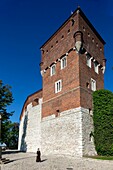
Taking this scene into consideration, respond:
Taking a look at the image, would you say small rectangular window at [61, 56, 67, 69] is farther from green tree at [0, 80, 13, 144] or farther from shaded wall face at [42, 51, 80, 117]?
green tree at [0, 80, 13, 144]

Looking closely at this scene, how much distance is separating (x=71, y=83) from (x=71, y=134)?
545 cm

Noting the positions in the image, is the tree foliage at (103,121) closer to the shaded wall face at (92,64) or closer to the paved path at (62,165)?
the shaded wall face at (92,64)

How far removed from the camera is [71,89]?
64.6ft

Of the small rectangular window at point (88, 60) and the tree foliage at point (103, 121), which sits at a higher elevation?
the small rectangular window at point (88, 60)

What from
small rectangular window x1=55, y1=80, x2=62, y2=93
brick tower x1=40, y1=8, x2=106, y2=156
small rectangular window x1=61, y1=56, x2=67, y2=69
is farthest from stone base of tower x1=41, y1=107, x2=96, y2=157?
small rectangular window x1=61, y1=56, x2=67, y2=69

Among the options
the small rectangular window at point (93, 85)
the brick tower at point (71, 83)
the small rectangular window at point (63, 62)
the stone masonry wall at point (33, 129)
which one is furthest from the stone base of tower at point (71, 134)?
the small rectangular window at point (63, 62)

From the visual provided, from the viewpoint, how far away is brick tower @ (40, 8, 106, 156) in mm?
17938

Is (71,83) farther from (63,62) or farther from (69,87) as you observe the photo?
(63,62)

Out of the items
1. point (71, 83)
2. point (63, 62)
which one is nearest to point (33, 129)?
point (71, 83)

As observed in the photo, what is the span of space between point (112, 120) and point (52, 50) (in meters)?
12.3

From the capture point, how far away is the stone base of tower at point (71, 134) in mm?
17094

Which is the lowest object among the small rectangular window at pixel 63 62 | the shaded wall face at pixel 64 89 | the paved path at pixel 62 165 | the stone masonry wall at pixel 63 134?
the paved path at pixel 62 165

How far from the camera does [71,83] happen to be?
19984mm

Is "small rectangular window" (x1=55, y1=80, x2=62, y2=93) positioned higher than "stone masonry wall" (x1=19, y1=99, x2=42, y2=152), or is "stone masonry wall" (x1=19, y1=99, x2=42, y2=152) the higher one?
"small rectangular window" (x1=55, y1=80, x2=62, y2=93)
